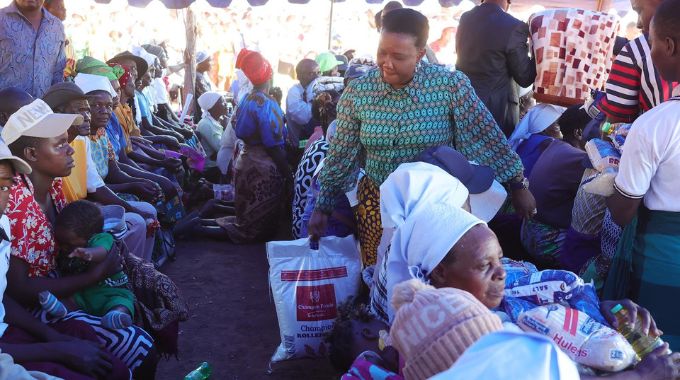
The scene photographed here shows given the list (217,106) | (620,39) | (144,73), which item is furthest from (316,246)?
(217,106)

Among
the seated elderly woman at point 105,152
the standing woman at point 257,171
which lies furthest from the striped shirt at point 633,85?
the seated elderly woman at point 105,152

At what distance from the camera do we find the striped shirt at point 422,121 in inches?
126

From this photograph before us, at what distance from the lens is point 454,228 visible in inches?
84.4

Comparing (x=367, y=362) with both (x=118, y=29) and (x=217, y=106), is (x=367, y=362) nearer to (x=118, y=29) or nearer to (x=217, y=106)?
(x=217, y=106)

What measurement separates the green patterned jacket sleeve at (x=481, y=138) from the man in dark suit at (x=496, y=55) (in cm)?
138

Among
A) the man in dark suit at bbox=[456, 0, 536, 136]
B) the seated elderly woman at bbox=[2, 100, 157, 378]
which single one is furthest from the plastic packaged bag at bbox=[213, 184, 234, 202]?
the seated elderly woman at bbox=[2, 100, 157, 378]

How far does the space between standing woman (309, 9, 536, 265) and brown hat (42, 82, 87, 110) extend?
1.88 meters

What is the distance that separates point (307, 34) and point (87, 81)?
1401 cm

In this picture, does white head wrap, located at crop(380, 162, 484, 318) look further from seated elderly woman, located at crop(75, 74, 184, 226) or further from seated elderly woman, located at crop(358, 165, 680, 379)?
seated elderly woman, located at crop(75, 74, 184, 226)

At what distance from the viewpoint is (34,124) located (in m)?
3.10

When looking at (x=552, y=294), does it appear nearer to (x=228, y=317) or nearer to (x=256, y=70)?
(x=228, y=317)

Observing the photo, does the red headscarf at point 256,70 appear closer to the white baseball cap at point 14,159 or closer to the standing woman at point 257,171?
the standing woman at point 257,171

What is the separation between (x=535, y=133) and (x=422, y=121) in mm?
1699

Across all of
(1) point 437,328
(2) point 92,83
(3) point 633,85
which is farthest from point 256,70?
(1) point 437,328
